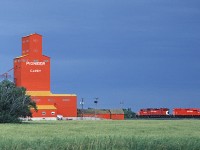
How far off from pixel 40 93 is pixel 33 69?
5479mm

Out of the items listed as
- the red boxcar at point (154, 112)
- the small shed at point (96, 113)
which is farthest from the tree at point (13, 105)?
the red boxcar at point (154, 112)

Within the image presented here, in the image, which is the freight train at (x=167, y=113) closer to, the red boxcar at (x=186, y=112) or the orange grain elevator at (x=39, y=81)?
the red boxcar at (x=186, y=112)

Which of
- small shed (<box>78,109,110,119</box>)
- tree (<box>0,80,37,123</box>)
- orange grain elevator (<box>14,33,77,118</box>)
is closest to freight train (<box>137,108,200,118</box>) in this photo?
small shed (<box>78,109,110,119</box>)

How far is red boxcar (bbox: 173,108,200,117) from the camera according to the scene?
158375 mm

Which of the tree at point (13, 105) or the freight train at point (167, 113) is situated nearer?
the tree at point (13, 105)

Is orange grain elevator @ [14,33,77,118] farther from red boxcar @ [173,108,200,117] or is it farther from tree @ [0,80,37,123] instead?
tree @ [0,80,37,123]

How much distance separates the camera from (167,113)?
520 feet

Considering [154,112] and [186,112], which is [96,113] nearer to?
[154,112]

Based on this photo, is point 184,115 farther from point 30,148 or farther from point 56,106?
point 30,148

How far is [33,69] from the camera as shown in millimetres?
134000

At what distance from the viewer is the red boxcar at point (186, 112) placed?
158 m

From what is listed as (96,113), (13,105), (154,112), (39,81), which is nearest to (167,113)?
(154,112)

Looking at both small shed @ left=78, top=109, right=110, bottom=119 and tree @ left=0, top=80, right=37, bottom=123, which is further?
small shed @ left=78, top=109, right=110, bottom=119

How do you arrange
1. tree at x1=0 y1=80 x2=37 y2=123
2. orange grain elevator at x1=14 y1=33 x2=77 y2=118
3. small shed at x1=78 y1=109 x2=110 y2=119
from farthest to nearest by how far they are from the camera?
small shed at x1=78 y1=109 x2=110 y2=119
orange grain elevator at x1=14 y1=33 x2=77 y2=118
tree at x1=0 y1=80 x2=37 y2=123
